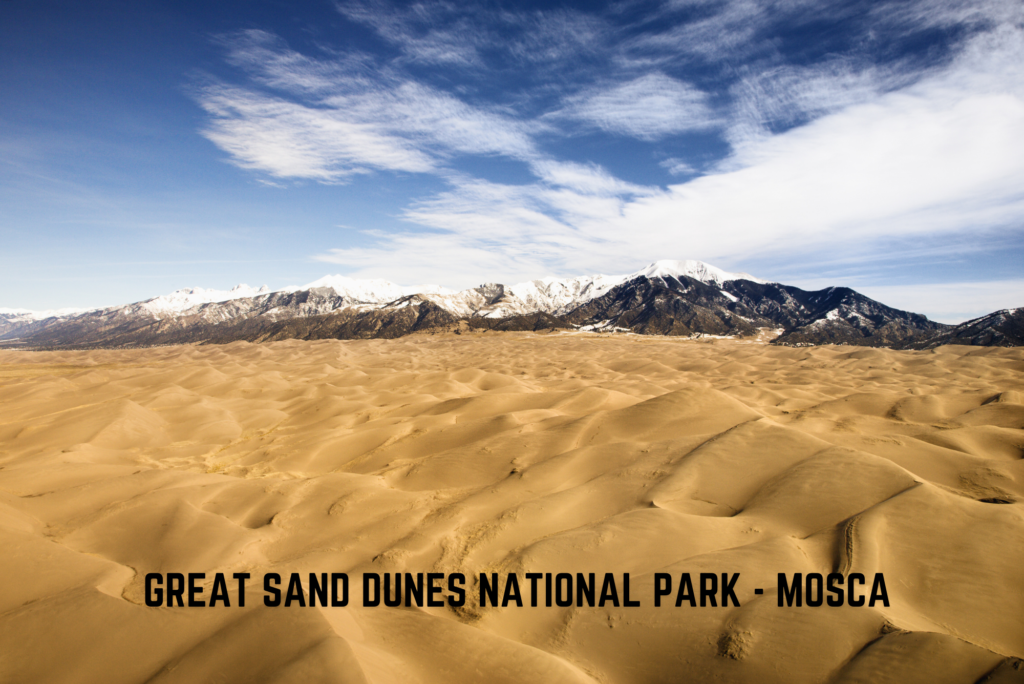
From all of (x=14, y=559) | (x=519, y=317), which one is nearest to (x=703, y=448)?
(x=14, y=559)

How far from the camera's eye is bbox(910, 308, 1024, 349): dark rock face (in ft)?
268

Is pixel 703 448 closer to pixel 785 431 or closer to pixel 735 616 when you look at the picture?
pixel 785 431

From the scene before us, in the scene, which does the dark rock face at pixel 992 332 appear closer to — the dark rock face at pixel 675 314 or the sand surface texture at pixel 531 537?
the dark rock face at pixel 675 314

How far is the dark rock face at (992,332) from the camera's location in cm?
8181

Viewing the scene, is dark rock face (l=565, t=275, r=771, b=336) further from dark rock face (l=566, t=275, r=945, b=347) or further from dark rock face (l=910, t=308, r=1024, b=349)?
dark rock face (l=910, t=308, r=1024, b=349)

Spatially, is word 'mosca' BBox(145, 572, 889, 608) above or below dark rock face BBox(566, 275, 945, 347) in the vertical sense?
below

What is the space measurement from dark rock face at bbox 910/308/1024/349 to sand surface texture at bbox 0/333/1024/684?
341 ft

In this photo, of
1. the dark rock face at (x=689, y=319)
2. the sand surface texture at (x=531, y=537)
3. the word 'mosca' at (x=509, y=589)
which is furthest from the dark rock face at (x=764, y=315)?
the word 'mosca' at (x=509, y=589)

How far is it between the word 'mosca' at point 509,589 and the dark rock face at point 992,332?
107m

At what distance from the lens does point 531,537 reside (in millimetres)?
5832

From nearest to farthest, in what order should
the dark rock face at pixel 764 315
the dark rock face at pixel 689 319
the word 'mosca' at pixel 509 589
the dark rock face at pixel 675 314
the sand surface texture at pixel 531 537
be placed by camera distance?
1. the sand surface texture at pixel 531 537
2. the word 'mosca' at pixel 509 589
3. the dark rock face at pixel 764 315
4. the dark rock face at pixel 689 319
5. the dark rock face at pixel 675 314

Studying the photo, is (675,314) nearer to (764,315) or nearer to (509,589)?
(764,315)

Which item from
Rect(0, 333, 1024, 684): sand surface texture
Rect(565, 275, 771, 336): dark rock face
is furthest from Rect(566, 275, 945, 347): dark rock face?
Rect(0, 333, 1024, 684): sand surface texture

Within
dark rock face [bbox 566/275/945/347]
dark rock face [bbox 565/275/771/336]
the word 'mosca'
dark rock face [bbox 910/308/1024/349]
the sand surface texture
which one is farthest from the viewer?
dark rock face [bbox 565/275/771/336]
